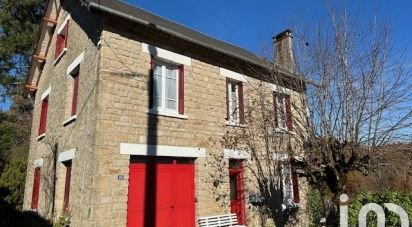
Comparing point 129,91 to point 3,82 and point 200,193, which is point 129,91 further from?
point 3,82

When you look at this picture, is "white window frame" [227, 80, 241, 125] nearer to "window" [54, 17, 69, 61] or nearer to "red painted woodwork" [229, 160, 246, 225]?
"red painted woodwork" [229, 160, 246, 225]

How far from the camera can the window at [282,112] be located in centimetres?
834

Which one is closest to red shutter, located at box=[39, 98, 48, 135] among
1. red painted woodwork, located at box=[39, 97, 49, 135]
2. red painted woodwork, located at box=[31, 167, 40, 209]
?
red painted woodwork, located at box=[39, 97, 49, 135]

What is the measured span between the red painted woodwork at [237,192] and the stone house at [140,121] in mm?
32

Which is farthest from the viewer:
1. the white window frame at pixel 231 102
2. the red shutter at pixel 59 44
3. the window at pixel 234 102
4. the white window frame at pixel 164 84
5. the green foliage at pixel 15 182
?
the green foliage at pixel 15 182

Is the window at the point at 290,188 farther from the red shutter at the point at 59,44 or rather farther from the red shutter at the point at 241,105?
the red shutter at the point at 59,44

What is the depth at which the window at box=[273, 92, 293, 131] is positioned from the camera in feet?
27.4

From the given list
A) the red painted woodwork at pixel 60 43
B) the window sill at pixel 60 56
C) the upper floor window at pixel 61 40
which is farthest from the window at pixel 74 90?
the red painted woodwork at pixel 60 43

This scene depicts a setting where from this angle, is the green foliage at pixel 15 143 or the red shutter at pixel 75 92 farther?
the green foliage at pixel 15 143

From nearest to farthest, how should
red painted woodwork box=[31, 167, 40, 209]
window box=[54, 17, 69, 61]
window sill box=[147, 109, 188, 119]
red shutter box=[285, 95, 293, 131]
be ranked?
red shutter box=[285, 95, 293, 131]
window sill box=[147, 109, 188, 119]
window box=[54, 17, 69, 61]
red painted woodwork box=[31, 167, 40, 209]

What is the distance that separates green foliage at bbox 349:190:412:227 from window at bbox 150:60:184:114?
5.11 metres

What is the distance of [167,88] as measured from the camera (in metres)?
10.3

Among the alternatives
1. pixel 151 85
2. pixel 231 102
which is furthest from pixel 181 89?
pixel 231 102

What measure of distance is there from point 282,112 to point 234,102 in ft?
12.8
